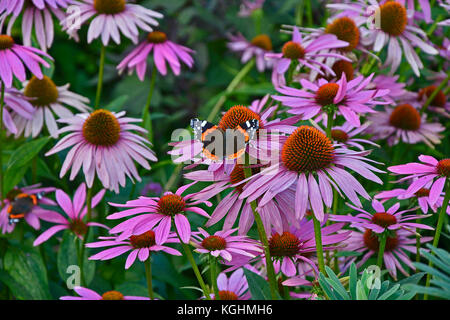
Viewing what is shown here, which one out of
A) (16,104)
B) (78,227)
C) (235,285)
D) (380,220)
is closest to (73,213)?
(78,227)

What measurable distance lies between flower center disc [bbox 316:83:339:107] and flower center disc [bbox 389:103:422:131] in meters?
0.36

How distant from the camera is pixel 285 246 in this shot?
28.0 inches

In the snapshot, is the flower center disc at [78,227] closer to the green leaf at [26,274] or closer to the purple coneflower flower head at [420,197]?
the green leaf at [26,274]

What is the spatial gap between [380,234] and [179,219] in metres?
0.27

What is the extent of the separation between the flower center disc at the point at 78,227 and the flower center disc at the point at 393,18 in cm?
68

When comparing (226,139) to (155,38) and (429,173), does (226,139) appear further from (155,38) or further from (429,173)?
(155,38)

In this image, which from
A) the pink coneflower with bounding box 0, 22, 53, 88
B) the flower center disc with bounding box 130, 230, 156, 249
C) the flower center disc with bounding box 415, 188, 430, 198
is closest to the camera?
the flower center disc with bounding box 130, 230, 156, 249

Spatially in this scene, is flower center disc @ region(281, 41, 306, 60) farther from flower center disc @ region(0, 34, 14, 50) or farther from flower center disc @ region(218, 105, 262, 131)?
flower center disc @ region(0, 34, 14, 50)

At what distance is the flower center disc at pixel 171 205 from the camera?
67cm

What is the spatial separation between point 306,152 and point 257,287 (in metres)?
0.16

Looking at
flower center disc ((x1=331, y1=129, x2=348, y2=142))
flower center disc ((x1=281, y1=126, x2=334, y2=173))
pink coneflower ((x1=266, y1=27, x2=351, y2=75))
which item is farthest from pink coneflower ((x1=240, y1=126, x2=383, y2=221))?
pink coneflower ((x1=266, y1=27, x2=351, y2=75))

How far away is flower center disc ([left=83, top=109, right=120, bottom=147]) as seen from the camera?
0.98 metres
